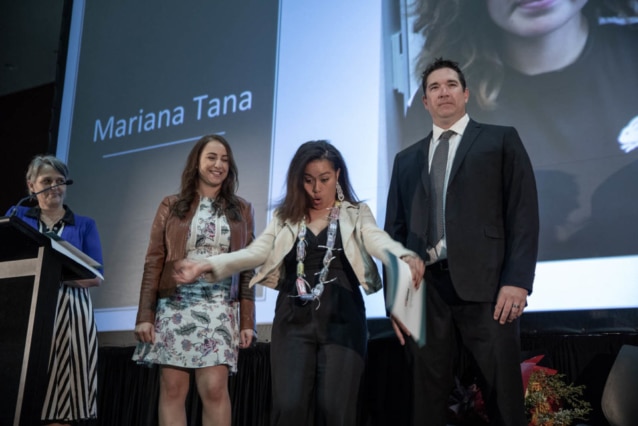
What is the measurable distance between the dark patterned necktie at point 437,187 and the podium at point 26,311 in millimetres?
1318

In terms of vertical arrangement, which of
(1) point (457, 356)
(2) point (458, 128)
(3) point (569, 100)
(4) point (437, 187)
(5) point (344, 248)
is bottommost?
(1) point (457, 356)

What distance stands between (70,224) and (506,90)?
86.6 inches

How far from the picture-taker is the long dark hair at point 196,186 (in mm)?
2865

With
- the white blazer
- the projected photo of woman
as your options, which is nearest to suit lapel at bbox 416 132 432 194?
the white blazer

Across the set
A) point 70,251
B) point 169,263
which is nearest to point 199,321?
point 169,263

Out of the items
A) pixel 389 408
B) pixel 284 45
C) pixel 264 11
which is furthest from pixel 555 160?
pixel 264 11

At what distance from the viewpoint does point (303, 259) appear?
2387mm

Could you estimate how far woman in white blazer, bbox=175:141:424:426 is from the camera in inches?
86.0

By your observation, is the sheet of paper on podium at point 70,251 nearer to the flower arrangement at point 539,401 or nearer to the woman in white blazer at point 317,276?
the woman in white blazer at point 317,276

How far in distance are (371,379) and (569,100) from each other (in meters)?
1.63

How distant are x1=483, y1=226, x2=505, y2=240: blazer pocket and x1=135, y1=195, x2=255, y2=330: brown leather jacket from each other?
109 cm

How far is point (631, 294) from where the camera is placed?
273 cm

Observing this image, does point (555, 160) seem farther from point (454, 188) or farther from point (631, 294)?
point (454, 188)

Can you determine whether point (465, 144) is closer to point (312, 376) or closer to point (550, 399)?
point (312, 376)
